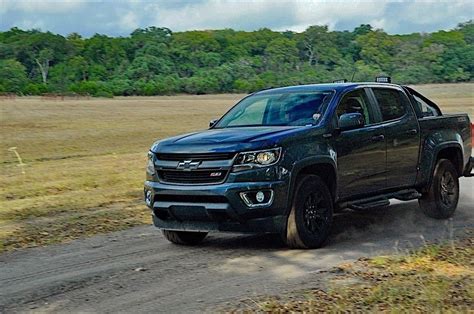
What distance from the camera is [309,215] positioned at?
8516mm

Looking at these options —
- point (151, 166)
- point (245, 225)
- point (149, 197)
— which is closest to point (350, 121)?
point (245, 225)

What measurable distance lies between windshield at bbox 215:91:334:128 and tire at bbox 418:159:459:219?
2.15 metres

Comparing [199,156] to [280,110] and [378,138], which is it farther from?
[378,138]

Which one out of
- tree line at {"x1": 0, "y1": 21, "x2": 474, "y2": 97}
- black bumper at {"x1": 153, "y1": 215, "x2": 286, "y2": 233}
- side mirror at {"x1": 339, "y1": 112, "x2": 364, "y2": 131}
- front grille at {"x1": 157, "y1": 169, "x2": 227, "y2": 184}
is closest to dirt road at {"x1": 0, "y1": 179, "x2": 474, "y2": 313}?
black bumper at {"x1": 153, "y1": 215, "x2": 286, "y2": 233}

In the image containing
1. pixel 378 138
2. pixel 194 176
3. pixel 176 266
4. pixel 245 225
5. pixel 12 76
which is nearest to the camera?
pixel 176 266

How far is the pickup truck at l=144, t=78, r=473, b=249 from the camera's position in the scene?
809cm

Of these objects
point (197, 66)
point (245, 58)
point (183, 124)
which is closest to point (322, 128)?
point (183, 124)

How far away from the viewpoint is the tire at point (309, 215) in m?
8.30

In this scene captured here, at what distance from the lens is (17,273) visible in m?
7.81

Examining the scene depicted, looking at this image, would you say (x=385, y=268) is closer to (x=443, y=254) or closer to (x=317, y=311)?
(x=443, y=254)

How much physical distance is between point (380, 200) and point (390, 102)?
4.40ft

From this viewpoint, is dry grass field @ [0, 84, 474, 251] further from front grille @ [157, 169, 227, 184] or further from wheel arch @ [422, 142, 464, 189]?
wheel arch @ [422, 142, 464, 189]

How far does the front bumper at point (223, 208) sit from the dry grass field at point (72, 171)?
2.06m

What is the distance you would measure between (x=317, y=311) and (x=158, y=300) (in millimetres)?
1392
